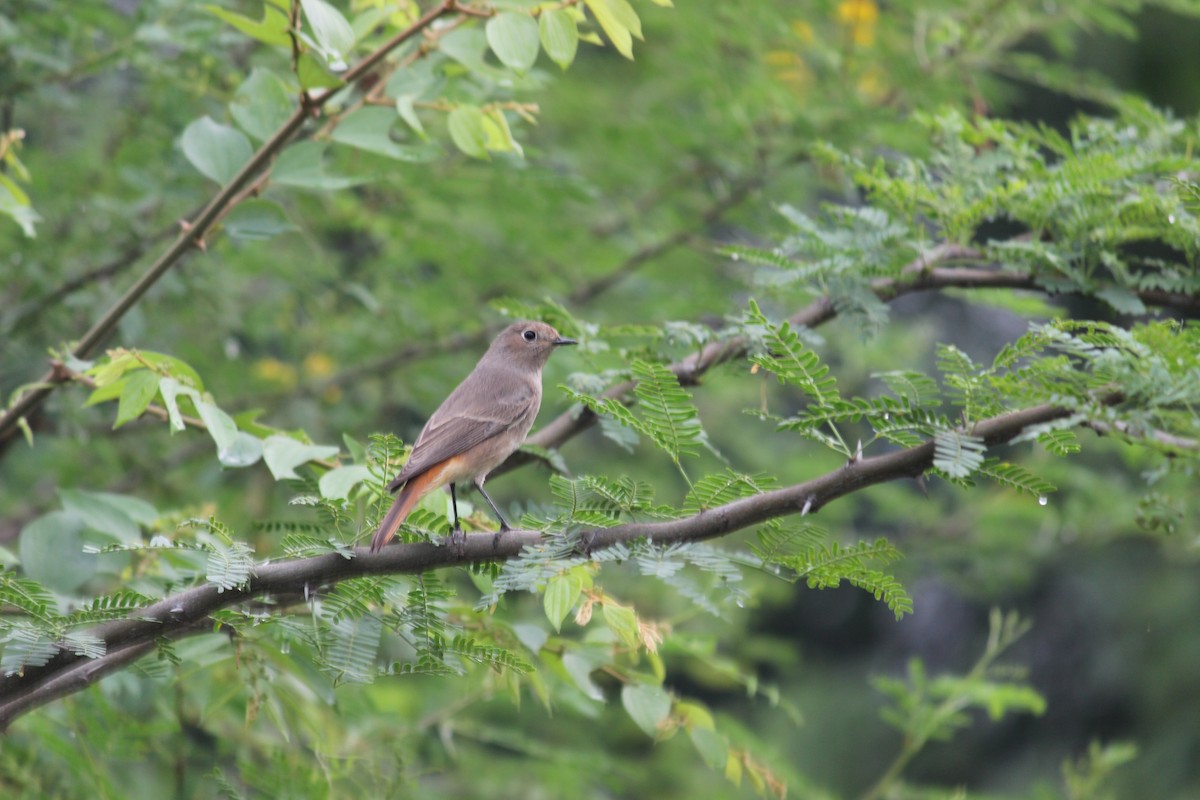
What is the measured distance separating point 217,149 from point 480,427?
0.95 meters

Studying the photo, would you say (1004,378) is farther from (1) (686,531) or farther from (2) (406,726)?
(2) (406,726)

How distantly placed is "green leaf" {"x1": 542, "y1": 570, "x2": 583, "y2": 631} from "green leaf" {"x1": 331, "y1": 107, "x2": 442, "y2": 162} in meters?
1.22

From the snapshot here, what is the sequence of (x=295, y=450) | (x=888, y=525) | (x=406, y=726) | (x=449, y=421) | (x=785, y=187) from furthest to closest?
(x=888, y=525) → (x=785, y=187) → (x=406, y=726) → (x=449, y=421) → (x=295, y=450)

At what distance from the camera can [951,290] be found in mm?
3133

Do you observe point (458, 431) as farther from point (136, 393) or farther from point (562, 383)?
point (136, 393)

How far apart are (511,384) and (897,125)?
2.06 m

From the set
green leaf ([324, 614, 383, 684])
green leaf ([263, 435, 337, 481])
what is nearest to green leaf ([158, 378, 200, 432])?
green leaf ([263, 435, 337, 481])

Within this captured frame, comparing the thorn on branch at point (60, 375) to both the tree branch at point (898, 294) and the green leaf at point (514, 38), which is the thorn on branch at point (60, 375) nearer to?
the tree branch at point (898, 294)

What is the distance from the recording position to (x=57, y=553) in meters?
2.60

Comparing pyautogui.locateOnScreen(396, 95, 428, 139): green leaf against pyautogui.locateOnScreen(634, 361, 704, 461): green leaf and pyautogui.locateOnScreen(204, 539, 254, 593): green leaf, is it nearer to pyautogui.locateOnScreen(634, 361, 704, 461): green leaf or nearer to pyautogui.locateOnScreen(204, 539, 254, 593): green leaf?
pyautogui.locateOnScreen(634, 361, 704, 461): green leaf

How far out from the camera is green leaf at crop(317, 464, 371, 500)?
2361 mm

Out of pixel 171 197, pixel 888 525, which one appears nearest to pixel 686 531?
pixel 171 197

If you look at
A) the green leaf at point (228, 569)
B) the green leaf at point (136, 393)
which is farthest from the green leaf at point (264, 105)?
the green leaf at point (228, 569)

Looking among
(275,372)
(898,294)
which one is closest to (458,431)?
(898,294)
